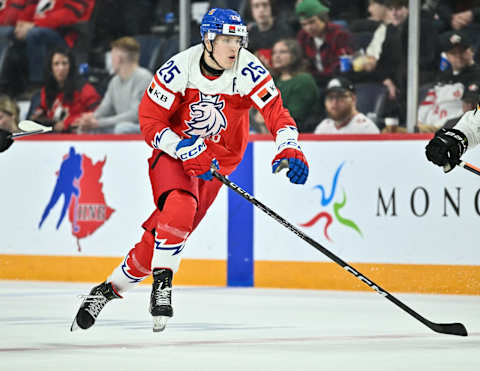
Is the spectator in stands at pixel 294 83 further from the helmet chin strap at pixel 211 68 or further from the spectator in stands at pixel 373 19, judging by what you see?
the helmet chin strap at pixel 211 68

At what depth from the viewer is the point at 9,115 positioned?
26.5 feet

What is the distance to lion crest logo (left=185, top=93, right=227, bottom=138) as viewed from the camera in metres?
5.00

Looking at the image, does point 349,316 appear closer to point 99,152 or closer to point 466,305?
point 466,305

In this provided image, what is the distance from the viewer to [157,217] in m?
4.89

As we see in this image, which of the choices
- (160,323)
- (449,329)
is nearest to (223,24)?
(160,323)

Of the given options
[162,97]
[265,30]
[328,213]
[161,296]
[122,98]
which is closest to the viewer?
[161,296]

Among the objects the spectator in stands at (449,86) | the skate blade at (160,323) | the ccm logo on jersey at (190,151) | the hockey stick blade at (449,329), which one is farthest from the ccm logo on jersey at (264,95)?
the spectator in stands at (449,86)

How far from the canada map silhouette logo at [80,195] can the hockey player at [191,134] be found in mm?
2620

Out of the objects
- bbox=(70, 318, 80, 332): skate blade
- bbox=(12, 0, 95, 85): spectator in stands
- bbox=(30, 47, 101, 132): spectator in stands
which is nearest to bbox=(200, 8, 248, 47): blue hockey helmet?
A: bbox=(70, 318, 80, 332): skate blade

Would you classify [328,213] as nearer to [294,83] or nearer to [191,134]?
[294,83]

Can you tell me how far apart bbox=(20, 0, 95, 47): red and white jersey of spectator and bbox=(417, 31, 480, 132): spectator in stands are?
2.72 m

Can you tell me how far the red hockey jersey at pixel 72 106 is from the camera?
7.90 metres

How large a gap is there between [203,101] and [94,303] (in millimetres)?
1058

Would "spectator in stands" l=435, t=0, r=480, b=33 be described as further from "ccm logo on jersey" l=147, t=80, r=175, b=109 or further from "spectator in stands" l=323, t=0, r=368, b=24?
"ccm logo on jersey" l=147, t=80, r=175, b=109
